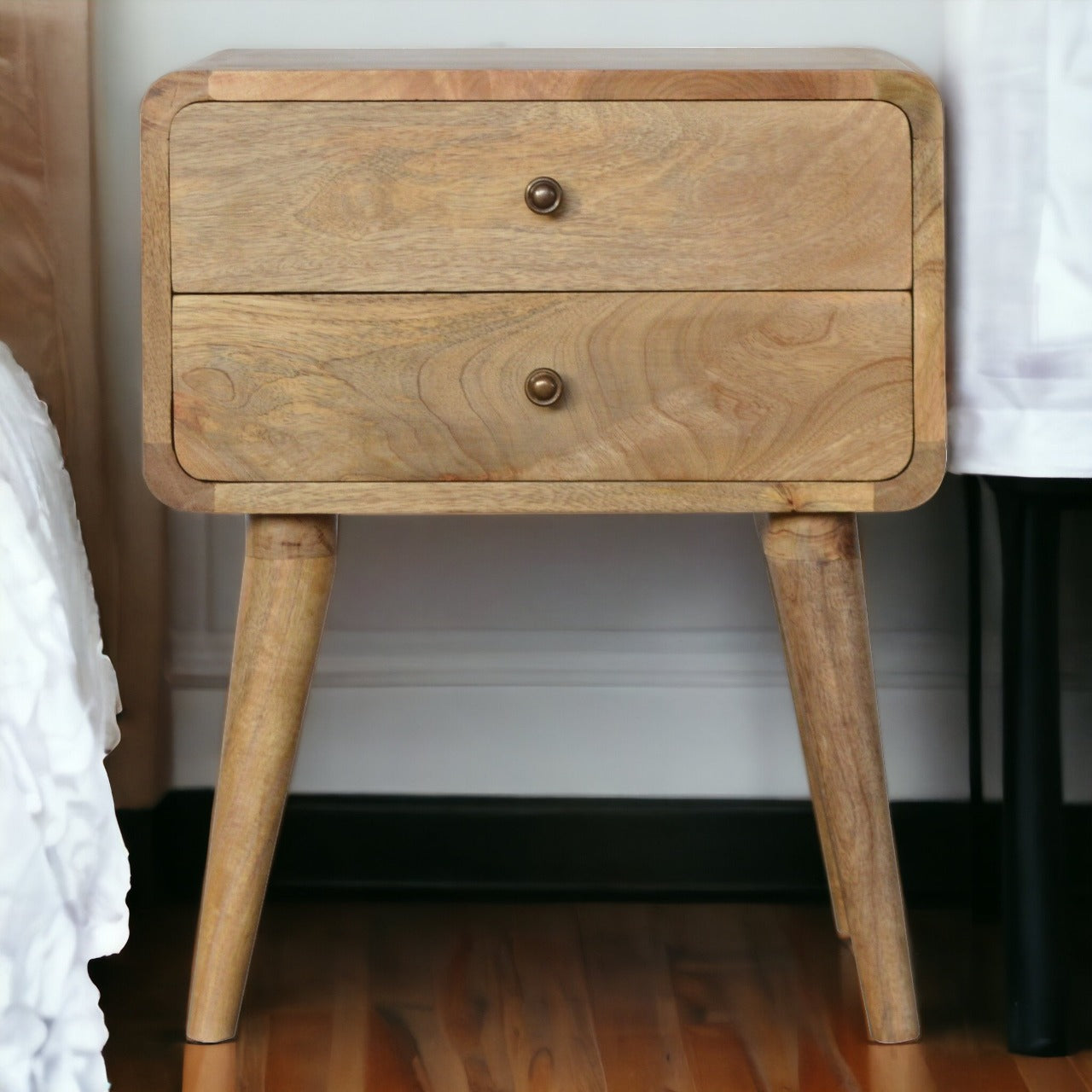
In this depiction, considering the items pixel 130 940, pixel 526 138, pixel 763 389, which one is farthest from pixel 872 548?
pixel 130 940

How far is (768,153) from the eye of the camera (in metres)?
0.75

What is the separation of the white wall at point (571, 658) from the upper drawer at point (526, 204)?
0.42 meters

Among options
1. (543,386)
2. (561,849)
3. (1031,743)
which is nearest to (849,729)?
(1031,743)

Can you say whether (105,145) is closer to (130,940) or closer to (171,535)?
(171,535)

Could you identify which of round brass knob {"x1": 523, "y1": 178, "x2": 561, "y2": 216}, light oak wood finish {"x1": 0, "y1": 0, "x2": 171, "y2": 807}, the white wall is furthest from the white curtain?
light oak wood finish {"x1": 0, "y1": 0, "x2": 171, "y2": 807}

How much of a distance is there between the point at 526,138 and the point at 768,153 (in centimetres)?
14

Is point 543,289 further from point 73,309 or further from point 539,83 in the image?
point 73,309

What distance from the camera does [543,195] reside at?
75 cm

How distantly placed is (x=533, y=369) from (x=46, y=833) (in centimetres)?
36

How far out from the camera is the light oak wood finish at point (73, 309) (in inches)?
41.0

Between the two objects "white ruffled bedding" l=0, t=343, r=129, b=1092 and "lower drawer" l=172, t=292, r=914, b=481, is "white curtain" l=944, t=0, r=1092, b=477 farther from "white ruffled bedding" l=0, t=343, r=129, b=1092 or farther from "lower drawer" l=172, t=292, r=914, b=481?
"white ruffled bedding" l=0, t=343, r=129, b=1092

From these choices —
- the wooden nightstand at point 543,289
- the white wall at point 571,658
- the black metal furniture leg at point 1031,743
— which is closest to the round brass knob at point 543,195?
the wooden nightstand at point 543,289

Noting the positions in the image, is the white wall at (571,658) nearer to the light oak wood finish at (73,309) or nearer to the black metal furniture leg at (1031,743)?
the light oak wood finish at (73,309)

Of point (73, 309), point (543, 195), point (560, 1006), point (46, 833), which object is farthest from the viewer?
point (73, 309)
